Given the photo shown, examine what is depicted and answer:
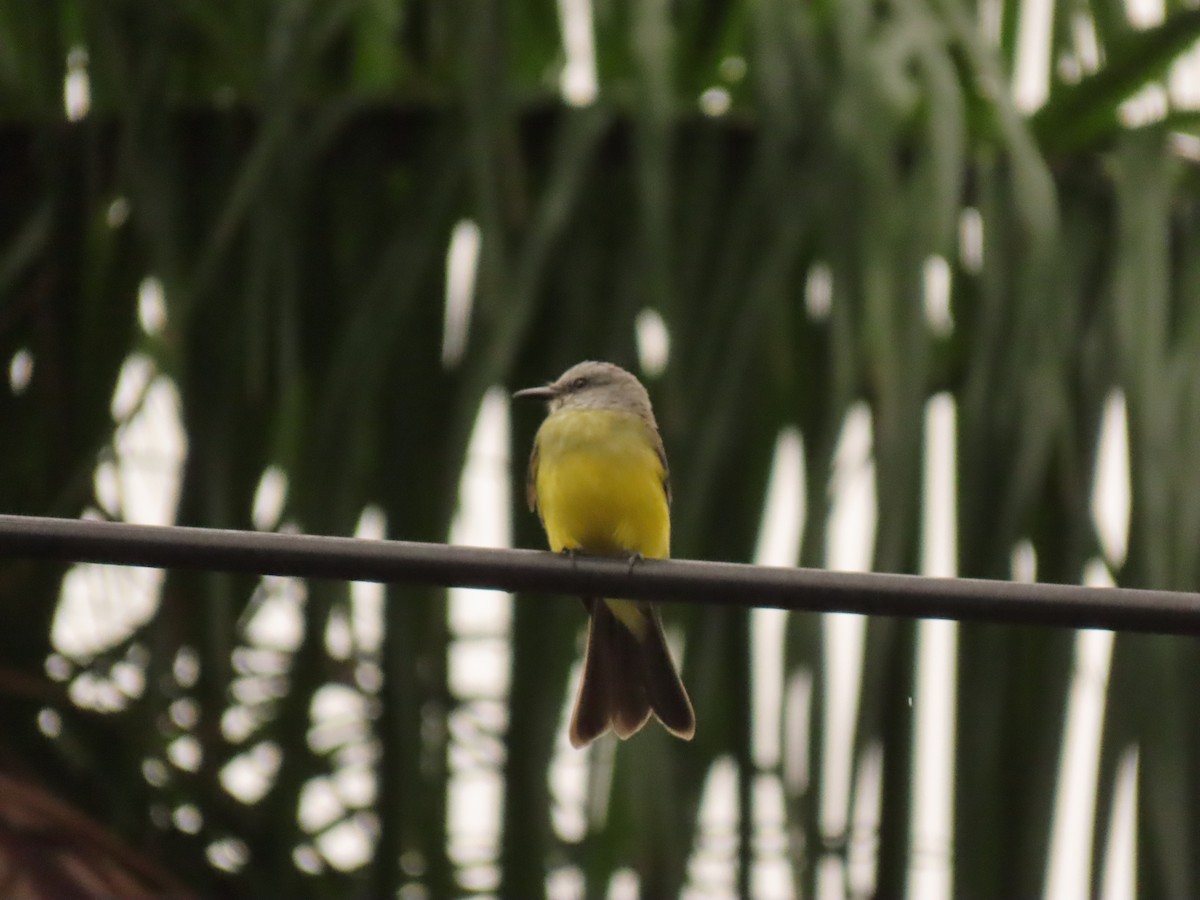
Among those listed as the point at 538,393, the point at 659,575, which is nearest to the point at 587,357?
the point at 538,393

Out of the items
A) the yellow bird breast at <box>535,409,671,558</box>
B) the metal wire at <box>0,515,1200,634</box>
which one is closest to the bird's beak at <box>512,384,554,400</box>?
the yellow bird breast at <box>535,409,671,558</box>

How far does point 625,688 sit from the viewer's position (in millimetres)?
3920

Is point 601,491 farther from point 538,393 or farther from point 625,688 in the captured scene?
point 538,393

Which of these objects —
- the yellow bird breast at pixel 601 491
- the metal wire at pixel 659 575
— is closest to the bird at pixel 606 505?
the yellow bird breast at pixel 601 491

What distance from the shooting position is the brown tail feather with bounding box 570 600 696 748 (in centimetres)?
365

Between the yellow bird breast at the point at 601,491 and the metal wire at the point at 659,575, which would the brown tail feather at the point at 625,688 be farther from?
the metal wire at the point at 659,575

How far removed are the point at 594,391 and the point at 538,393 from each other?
76 cm

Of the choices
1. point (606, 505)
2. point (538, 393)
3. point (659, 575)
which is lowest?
point (659, 575)

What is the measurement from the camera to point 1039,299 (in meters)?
3.72

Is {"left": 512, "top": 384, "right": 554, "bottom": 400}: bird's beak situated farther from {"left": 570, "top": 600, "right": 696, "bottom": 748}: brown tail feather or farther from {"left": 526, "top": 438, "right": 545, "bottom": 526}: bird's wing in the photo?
{"left": 570, "top": 600, "right": 696, "bottom": 748}: brown tail feather

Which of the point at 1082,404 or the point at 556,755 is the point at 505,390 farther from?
the point at 1082,404

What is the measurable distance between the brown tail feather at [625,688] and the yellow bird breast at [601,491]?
6.2 inches

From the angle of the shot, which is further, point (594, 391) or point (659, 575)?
point (594, 391)

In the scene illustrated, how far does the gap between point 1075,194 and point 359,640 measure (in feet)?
5.36
